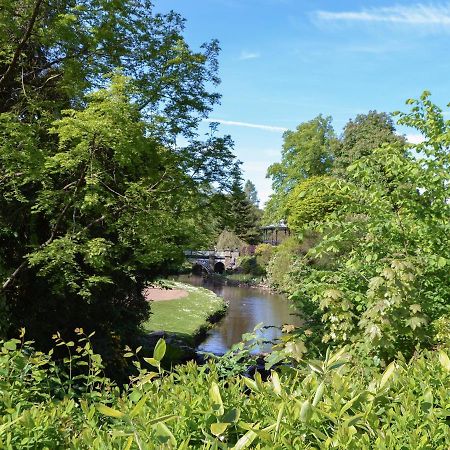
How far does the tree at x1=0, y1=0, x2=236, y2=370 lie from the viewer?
253 inches

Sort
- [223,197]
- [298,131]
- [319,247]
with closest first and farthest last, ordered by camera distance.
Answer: [319,247] < [223,197] < [298,131]

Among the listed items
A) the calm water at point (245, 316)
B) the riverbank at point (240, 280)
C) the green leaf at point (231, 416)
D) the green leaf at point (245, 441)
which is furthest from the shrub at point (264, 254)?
the green leaf at point (245, 441)

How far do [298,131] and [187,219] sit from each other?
3026cm

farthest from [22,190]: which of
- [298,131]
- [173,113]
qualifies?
[298,131]

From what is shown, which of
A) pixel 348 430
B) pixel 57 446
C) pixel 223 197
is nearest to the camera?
pixel 348 430

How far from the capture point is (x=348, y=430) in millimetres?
1619

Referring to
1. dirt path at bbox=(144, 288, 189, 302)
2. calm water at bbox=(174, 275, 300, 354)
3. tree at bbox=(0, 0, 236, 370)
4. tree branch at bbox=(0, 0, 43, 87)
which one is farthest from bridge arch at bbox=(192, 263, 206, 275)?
tree branch at bbox=(0, 0, 43, 87)

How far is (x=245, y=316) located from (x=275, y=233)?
26059mm

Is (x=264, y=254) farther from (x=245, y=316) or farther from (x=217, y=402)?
(x=217, y=402)

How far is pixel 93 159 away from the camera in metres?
6.48

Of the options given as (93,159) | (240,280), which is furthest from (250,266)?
(93,159)

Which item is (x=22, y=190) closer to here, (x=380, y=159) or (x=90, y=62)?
(x=90, y=62)

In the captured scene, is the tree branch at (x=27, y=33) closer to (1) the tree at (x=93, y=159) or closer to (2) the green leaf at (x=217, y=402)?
(1) the tree at (x=93, y=159)

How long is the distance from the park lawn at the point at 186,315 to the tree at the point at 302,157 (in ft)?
40.7
